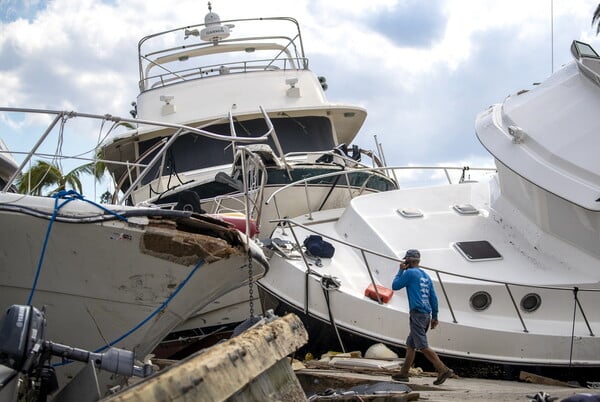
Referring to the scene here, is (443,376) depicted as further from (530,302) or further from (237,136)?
(237,136)

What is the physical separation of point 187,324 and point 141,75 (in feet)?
25.3

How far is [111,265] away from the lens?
5.98 metres

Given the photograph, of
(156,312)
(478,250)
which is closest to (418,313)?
(478,250)

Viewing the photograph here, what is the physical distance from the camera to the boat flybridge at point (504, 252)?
802 cm

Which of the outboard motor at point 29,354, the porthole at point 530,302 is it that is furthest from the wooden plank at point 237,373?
the porthole at point 530,302

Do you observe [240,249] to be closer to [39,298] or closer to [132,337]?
[132,337]

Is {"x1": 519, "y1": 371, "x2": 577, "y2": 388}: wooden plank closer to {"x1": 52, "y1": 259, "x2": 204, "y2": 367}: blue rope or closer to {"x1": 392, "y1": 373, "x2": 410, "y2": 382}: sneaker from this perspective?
{"x1": 392, "y1": 373, "x2": 410, "y2": 382}: sneaker

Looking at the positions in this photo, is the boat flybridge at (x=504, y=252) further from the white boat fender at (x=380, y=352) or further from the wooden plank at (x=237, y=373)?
the wooden plank at (x=237, y=373)

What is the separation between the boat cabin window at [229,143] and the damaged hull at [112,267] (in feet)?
22.3

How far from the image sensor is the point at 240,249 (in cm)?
595

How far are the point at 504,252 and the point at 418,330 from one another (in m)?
2.30

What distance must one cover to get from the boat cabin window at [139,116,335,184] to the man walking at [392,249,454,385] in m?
6.26

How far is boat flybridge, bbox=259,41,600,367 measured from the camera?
8.02 metres

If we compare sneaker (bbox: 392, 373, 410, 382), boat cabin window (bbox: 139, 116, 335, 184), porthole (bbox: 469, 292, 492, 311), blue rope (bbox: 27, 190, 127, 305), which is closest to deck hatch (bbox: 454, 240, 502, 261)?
porthole (bbox: 469, 292, 492, 311)
